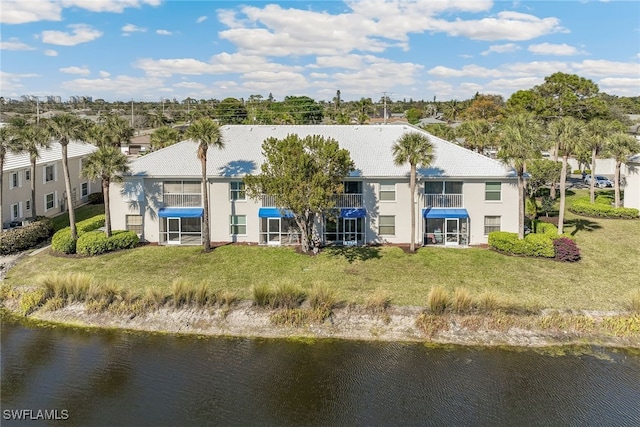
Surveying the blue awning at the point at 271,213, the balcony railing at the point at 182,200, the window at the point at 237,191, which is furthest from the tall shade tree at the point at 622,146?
the balcony railing at the point at 182,200

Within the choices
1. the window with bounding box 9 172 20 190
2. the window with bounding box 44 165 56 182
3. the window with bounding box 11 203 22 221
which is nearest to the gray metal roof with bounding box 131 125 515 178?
the window with bounding box 9 172 20 190

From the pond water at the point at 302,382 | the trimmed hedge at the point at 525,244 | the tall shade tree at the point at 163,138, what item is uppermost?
the tall shade tree at the point at 163,138

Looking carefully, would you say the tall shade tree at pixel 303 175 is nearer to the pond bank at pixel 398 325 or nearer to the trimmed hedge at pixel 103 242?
the pond bank at pixel 398 325

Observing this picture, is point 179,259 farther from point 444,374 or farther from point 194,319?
point 444,374

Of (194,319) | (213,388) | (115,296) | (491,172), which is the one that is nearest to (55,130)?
(115,296)

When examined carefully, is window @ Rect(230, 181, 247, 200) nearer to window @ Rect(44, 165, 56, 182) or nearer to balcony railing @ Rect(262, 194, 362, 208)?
balcony railing @ Rect(262, 194, 362, 208)
